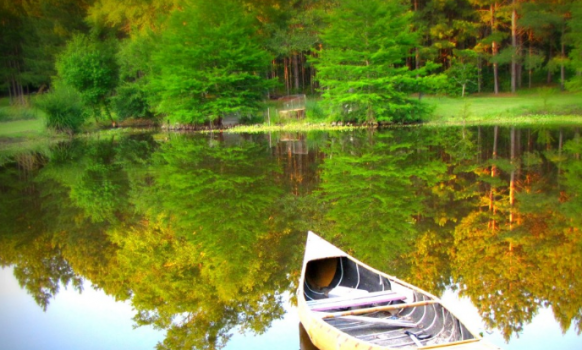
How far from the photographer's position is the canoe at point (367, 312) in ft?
17.3

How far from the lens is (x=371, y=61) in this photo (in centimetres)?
3109

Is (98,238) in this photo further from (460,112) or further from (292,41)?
(292,41)

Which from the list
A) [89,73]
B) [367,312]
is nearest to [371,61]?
[89,73]

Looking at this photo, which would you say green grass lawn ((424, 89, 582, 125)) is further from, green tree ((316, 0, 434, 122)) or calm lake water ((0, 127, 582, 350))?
calm lake water ((0, 127, 582, 350))

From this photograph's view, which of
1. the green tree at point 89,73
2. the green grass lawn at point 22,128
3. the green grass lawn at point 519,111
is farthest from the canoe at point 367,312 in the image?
the green tree at point 89,73

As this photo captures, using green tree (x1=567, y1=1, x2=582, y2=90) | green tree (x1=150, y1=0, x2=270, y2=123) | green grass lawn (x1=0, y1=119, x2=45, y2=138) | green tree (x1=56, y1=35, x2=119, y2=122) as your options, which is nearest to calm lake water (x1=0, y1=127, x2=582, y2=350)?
green tree (x1=567, y1=1, x2=582, y2=90)

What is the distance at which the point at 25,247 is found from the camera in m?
11.6

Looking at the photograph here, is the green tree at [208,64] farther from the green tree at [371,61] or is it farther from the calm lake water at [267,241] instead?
the calm lake water at [267,241]

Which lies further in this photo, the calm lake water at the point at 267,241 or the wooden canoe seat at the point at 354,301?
the calm lake water at the point at 267,241

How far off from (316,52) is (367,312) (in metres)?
31.0

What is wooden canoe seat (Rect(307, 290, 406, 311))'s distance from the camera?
6.31 meters

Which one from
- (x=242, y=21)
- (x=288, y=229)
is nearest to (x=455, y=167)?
(x=288, y=229)

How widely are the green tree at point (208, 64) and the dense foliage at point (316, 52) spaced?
0.27 ft

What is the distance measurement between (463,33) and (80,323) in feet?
140
